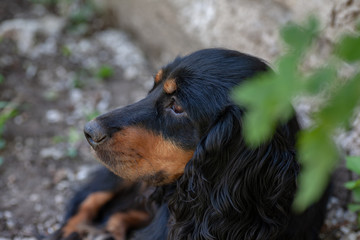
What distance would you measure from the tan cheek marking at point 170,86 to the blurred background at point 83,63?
1.10m

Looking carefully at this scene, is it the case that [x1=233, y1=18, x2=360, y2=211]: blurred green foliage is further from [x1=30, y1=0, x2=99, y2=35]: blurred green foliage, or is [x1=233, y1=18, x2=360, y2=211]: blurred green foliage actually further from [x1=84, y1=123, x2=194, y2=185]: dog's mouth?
[x1=30, y1=0, x2=99, y2=35]: blurred green foliage

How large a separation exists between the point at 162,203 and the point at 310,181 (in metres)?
1.93

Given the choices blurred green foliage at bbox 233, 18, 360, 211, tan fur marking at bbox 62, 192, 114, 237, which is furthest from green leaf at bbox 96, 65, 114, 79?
blurred green foliage at bbox 233, 18, 360, 211

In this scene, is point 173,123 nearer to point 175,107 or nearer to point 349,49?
point 175,107

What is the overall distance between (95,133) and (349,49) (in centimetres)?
162

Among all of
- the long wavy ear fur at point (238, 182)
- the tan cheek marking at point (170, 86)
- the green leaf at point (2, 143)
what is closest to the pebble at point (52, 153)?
the green leaf at point (2, 143)

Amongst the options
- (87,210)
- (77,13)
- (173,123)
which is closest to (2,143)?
(87,210)

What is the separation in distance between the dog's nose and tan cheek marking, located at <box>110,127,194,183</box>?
0.21 ft

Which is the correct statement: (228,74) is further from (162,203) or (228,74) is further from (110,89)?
(110,89)

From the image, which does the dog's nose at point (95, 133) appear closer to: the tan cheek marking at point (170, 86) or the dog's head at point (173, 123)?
the dog's head at point (173, 123)

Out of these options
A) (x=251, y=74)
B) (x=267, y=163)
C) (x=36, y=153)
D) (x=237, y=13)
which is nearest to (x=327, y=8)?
(x=237, y=13)

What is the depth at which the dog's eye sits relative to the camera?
217 centimetres

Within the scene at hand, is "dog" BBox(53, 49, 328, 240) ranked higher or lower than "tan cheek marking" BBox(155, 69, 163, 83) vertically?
lower

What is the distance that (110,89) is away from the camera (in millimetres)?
4711
